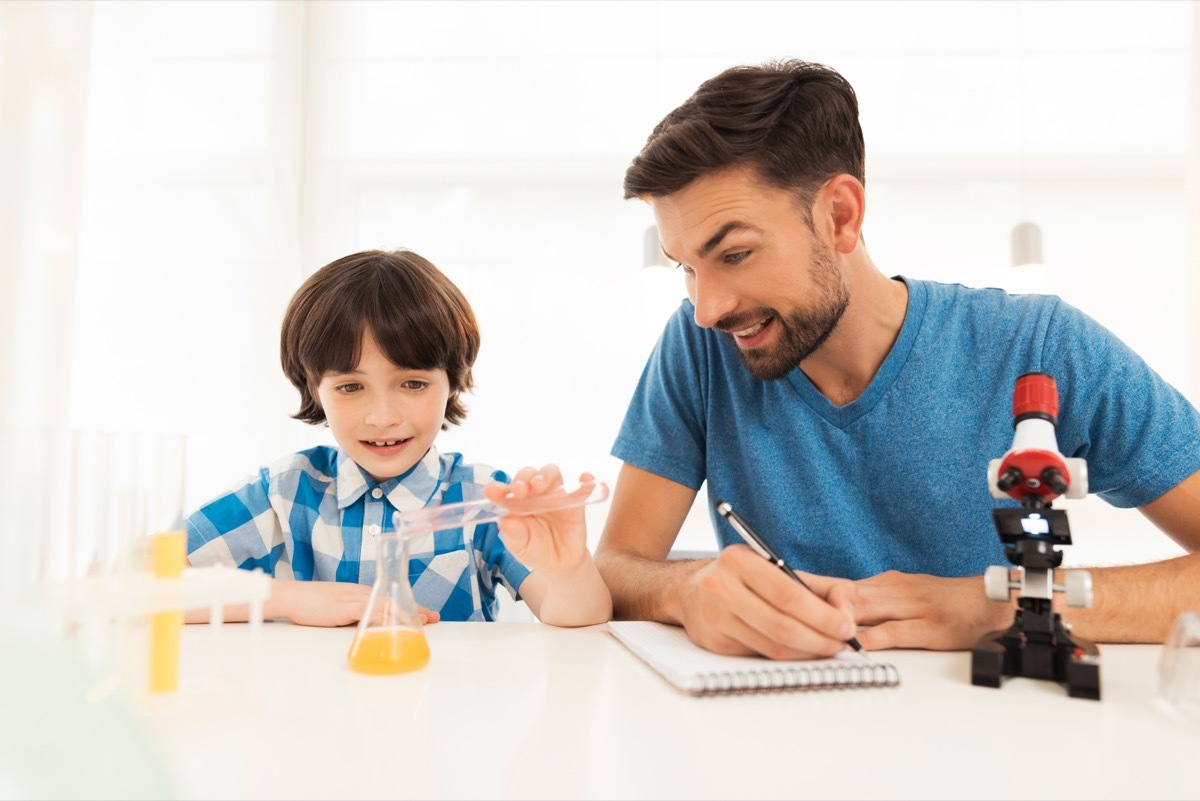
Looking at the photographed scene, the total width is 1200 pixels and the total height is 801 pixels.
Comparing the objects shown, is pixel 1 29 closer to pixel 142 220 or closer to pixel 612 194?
pixel 142 220

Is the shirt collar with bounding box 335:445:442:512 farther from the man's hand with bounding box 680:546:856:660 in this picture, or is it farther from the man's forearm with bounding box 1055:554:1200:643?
the man's forearm with bounding box 1055:554:1200:643

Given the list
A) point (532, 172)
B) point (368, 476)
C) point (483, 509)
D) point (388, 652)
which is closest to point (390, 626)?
point (388, 652)

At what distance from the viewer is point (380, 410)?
1416 millimetres

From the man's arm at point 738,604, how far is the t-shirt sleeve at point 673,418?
0.27m

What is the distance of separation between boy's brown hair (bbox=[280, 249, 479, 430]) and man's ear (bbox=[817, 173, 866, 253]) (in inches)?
26.4

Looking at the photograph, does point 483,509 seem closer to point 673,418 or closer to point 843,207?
point 673,418

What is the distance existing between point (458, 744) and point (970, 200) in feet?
9.37

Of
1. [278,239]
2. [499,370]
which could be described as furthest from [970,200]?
[278,239]

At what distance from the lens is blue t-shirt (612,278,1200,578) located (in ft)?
4.32

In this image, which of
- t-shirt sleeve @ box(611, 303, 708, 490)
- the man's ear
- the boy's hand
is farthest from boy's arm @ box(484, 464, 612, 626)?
the man's ear

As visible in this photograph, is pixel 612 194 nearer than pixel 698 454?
No

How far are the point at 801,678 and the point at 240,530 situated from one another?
40.2 inches

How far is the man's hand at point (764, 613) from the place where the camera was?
2.68ft

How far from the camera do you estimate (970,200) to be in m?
2.96
